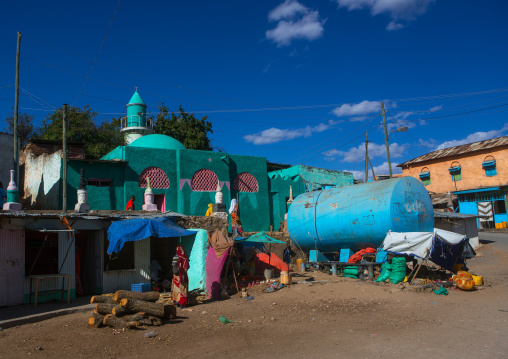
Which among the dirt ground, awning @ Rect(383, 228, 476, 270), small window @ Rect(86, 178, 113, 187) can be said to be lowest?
the dirt ground

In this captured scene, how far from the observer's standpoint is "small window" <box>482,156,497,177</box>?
3106 cm

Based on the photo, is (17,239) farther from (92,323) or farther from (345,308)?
(345,308)

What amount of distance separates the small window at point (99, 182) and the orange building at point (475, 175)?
976 inches

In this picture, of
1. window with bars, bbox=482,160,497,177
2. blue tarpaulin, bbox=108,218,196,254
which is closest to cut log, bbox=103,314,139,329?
blue tarpaulin, bbox=108,218,196,254

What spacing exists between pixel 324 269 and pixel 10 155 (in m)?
15.1

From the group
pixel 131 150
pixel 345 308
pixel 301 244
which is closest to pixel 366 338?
pixel 345 308

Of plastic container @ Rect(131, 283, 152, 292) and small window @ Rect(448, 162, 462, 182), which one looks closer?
plastic container @ Rect(131, 283, 152, 292)

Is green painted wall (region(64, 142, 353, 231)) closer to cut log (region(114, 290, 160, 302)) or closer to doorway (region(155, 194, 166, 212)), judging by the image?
doorway (region(155, 194, 166, 212))

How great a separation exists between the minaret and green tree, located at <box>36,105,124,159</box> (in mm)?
861

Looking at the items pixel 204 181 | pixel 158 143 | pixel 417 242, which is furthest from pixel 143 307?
pixel 158 143

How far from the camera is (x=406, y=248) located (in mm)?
13492

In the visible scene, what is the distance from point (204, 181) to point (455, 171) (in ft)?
75.4

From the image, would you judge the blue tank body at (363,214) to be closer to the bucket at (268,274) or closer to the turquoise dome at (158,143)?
the bucket at (268,274)

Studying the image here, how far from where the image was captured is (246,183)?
23.2 metres
